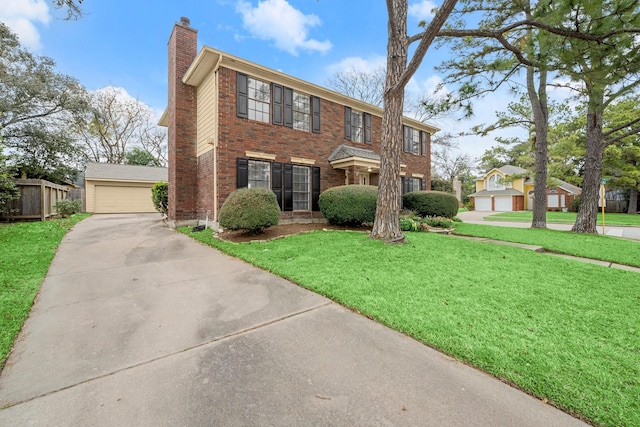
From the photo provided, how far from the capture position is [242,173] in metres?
8.80

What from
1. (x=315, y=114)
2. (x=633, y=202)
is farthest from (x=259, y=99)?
(x=633, y=202)

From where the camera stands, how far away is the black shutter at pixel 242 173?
870 centimetres

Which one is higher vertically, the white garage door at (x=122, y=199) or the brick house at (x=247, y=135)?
the brick house at (x=247, y=135)

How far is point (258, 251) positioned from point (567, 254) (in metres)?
6.86

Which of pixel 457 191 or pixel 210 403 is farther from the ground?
pixel 457 191

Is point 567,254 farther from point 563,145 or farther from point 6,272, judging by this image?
point 563,145

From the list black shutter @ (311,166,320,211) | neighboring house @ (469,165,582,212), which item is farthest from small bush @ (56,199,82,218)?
neighboring house @ (469,165,582,212)

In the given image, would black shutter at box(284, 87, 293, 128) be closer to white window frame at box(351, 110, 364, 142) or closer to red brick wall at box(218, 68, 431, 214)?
red brick wall at box(218, 68, 431, 214)

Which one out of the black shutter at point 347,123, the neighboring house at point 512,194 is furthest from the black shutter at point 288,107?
the neighboring house at point 512,194

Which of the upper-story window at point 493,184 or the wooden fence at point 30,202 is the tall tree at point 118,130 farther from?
the upper-story window at point 493,184

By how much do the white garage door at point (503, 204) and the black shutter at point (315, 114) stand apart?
105ft

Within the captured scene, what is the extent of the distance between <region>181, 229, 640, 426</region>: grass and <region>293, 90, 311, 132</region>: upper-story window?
596cm

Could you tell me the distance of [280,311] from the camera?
3076 mm

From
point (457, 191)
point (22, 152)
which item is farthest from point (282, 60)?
point (457, 191)
